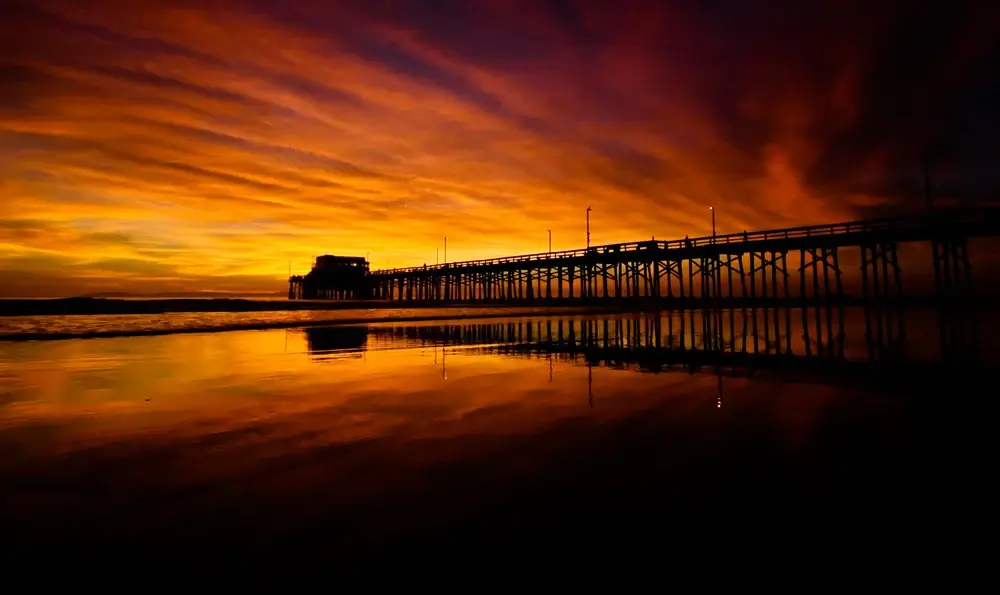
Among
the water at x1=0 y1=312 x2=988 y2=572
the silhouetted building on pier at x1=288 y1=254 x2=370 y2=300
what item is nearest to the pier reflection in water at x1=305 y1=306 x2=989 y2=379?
the water at x1=0 y1=312 x2=988 y2=572

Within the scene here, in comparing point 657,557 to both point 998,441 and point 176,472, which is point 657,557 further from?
point 998,441

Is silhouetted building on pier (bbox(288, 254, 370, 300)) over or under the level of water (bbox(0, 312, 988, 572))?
over

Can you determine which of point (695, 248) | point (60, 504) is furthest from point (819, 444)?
point (695, 248)

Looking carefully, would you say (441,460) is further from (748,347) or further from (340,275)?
(340,275)

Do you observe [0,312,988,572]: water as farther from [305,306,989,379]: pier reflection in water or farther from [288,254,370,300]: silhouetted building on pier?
[288,254,370,300]: silhouetted building on pier

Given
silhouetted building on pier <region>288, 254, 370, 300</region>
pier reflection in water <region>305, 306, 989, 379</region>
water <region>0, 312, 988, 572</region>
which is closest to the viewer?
water <region>0, 312, 988, 572</region>

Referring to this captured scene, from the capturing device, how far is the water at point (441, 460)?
3.08 meters

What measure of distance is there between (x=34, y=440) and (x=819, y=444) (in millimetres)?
8082

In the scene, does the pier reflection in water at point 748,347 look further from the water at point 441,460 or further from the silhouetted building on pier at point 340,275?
the silhouetted building on pier at point 340,275

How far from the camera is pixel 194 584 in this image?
254cm

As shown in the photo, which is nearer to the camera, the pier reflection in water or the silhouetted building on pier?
the pier reflection in water

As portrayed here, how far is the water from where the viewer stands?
3.08m

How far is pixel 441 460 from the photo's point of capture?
14.8 feet

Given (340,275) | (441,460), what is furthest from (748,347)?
(340,275)
